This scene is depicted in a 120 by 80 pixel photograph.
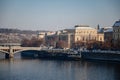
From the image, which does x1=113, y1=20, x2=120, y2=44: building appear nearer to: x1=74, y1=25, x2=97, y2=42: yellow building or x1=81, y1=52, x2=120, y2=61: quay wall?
x1=81, y1=52, x2=120, y2=61: quay wall

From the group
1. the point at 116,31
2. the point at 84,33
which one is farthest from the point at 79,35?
the point at 116,31

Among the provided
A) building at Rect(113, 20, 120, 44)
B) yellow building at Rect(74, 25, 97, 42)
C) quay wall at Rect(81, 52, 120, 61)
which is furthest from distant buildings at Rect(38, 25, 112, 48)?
quay wall at Rect(81, 52, 120, 61)

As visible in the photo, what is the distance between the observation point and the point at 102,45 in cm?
2392

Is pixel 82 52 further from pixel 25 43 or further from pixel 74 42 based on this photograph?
pixel 25 43

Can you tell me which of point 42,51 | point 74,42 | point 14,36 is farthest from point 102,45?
point 14,36

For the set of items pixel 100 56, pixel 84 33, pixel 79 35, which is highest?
pixel 84 33

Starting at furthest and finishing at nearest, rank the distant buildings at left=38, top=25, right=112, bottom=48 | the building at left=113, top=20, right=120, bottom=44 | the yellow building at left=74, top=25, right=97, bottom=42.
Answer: the yellow building at left=74, top=25, right=97, bottom=42
the distant buildings at left=38, top=25, right=112, bottom=48
the building at left=113, top=20, right=120, bottom=44

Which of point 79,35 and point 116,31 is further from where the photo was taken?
point 79,35

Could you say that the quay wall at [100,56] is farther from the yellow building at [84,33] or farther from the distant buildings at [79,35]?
the yellow building at [84,33]

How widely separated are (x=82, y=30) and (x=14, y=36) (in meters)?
19.6

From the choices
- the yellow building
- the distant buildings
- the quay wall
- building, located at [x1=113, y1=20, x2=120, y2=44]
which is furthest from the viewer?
the yellow building

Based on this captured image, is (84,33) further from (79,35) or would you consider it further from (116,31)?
(116,31)

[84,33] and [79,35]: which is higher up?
[84,33]

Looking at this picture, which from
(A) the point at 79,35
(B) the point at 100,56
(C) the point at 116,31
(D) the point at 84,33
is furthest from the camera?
(D) the point at 84,33
